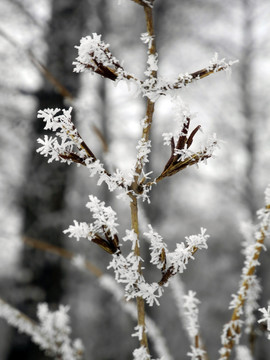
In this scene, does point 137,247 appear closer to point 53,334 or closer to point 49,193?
point 53,334

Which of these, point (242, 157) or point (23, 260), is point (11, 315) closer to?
point (23, 260)

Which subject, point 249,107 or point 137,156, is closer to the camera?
point 137,156

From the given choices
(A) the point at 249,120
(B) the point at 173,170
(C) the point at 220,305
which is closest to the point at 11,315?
(B) the point at 173,170

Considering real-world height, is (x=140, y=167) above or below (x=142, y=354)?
above

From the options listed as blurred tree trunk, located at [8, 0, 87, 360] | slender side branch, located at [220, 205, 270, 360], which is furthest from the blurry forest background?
slender side branch, located at [220, 205, 270, 360]

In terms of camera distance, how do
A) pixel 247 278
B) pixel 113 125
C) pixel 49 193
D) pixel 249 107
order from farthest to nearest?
pixel 113 125 < pixel 249 107 < pixel 49 193 < pixel 247 278

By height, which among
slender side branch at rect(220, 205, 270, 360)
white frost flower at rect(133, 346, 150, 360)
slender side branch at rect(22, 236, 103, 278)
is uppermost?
slender side branch at rect(22, 236, 103, 278)

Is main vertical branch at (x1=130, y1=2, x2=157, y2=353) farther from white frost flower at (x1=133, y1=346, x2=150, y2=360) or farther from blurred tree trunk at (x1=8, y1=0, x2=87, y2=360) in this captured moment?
blurred tree trunk at (x1=8, y1=0, x2=87, y2=360)

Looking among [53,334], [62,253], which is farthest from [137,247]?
[62,253]
